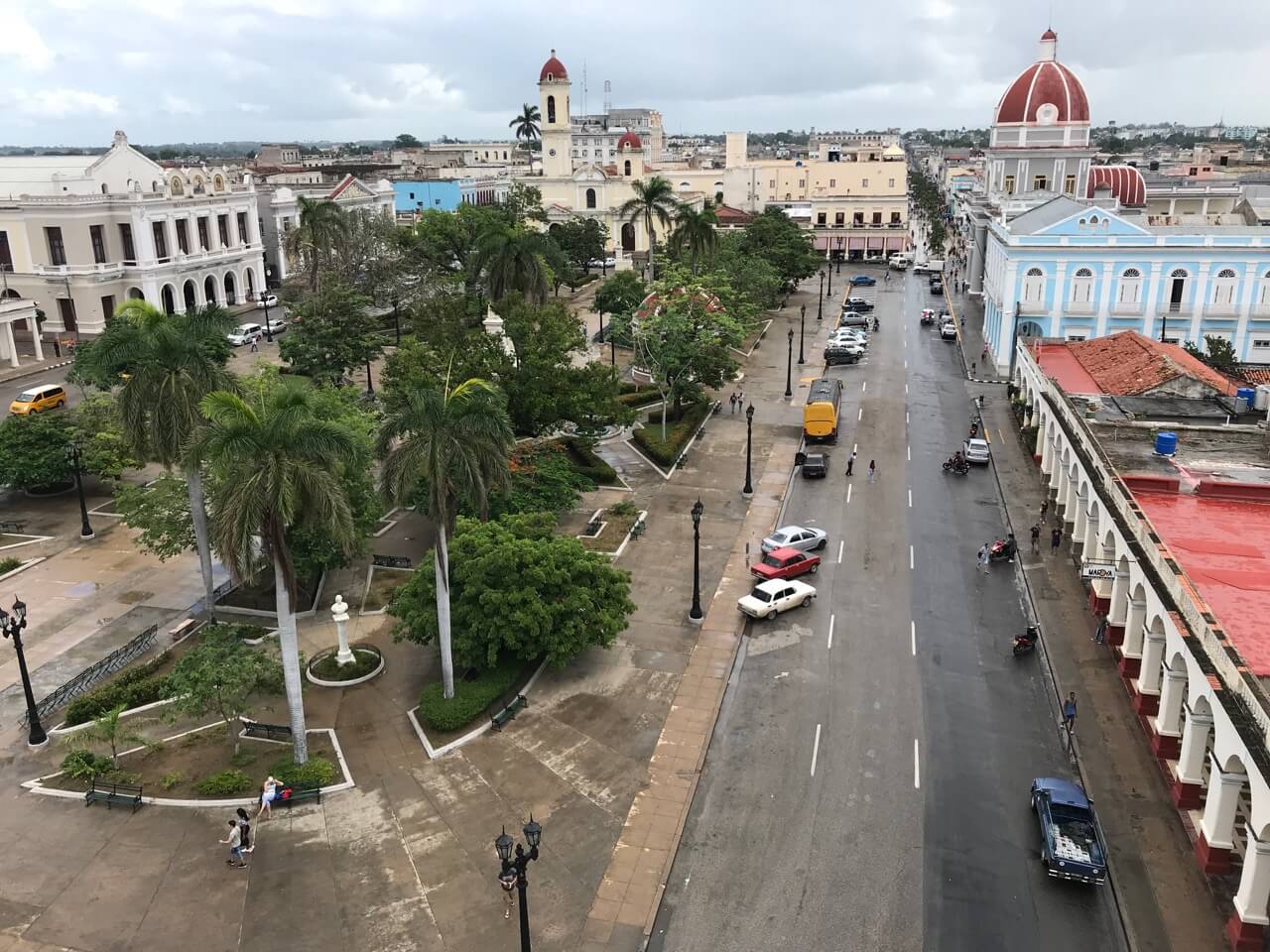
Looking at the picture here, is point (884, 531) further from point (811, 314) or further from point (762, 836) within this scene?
point (811, 314)

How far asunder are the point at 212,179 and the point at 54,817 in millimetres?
74168

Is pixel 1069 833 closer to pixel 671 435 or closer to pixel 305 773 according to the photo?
pixel 305 773

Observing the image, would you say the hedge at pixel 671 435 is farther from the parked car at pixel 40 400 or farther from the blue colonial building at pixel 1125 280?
the parked car at pixel 40 400

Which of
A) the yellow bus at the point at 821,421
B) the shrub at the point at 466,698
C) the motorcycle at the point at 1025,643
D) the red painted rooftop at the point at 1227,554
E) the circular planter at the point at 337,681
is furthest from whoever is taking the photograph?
the yellow bus at the point at 821,421

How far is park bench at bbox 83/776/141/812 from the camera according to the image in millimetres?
23172

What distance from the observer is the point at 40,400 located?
2130 inches

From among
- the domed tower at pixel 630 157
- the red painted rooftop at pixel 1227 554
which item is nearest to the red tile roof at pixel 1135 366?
the red painted rooftop at pixel 1227 554

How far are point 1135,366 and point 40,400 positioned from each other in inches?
2239

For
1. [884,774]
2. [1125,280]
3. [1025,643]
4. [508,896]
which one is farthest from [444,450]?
[1125,280]

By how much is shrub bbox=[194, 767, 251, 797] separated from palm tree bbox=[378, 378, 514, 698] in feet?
22.2

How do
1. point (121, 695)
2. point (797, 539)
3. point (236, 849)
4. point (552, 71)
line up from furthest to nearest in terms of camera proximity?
point (552, 71)
point (797, 539)
point (121, 695)
point (236, 849)

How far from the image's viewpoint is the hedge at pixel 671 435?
157ft

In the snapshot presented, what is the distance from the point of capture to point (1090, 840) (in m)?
21.2

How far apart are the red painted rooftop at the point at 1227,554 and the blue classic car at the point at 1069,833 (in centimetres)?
472
